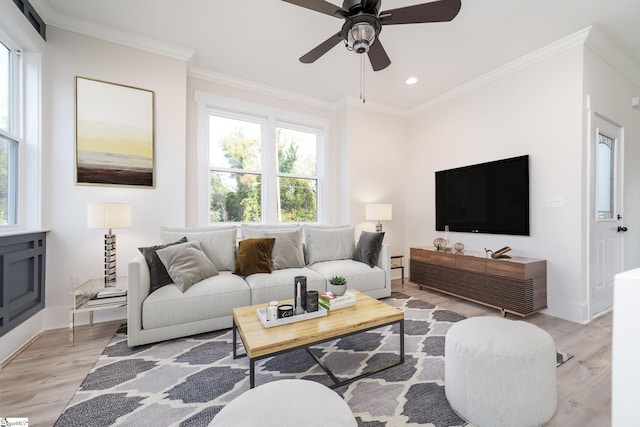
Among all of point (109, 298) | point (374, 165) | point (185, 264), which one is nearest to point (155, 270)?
point (185, 264)

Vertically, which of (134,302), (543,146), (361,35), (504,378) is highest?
(361,35)

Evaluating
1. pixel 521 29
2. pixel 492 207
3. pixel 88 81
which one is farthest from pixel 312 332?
pixel 521 29

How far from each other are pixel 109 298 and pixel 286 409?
2107 millimetres

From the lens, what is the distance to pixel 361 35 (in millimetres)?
1691

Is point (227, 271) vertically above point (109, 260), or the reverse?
point (109, 260)

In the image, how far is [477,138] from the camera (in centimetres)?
351

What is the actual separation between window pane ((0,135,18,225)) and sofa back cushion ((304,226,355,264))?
9.06ft

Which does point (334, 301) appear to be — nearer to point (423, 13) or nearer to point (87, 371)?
point (87, 371)

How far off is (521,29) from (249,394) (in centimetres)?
371

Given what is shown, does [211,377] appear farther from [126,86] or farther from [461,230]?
[461,230]

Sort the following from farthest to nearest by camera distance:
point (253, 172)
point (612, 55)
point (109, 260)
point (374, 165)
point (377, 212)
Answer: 1. point (374, 165)
2. point (377, 212)
3. point (253, 172)
4. point (612, 55)
5. point (109, 260)

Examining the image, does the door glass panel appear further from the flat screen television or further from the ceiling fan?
the ceiling fan

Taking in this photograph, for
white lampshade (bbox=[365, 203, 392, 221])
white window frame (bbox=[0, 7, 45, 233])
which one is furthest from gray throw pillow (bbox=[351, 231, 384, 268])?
white window frame (bbox=[0, 7, 45, 233])

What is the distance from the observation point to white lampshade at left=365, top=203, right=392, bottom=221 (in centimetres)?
395
